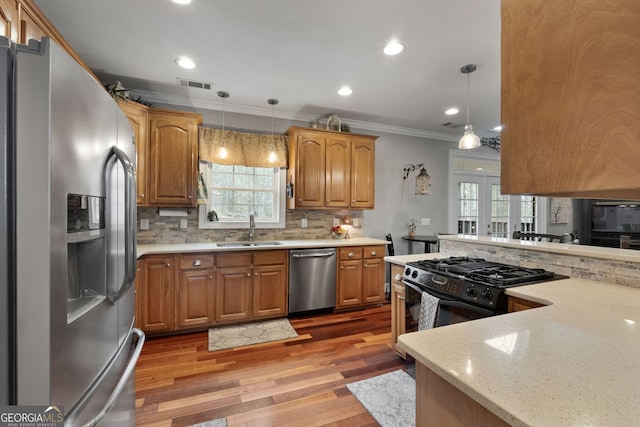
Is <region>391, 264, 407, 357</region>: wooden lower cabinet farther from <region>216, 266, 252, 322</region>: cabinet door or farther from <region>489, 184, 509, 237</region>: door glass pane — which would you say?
<region>489, 184, 509, 237</region>: door glass pane

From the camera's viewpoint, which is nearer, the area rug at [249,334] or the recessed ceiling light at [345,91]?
the area rug at [249,334]

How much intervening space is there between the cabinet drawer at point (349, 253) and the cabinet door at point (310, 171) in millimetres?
679

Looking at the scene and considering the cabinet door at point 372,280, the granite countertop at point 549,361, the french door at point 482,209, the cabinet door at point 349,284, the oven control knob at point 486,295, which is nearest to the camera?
the granite countertop at point 549,361

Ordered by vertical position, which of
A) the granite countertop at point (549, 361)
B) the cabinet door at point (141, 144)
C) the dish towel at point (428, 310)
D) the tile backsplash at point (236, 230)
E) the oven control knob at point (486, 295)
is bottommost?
the dish towel at point (428, 310)

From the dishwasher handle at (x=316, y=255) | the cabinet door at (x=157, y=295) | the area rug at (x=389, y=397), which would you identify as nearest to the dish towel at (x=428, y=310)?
the area rug at (x=389, y=397)

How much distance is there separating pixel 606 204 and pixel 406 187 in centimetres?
382

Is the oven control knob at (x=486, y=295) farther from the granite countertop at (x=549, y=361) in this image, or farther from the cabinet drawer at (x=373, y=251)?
the cabinet drawer at (x=373, y=251)

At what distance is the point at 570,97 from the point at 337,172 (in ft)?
10.8

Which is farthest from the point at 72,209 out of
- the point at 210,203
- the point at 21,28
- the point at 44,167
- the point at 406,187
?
the point at 406,187

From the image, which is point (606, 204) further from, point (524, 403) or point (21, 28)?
point (21, 28)

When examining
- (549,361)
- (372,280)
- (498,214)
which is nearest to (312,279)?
(372,280)

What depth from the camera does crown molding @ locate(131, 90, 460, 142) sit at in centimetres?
335

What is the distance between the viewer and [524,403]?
0.63 m

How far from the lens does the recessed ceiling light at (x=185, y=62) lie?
2.53 metres
